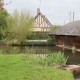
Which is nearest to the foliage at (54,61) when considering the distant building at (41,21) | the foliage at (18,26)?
the foliage at (18,26)

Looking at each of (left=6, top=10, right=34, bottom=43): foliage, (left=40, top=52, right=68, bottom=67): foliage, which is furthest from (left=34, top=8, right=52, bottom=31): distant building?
(left=40, top=52, right=68, bottom=67): foliage

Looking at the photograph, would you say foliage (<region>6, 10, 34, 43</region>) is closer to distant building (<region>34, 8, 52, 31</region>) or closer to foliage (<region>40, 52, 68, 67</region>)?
distant building (<region>34, 8, 52, 31</region>)

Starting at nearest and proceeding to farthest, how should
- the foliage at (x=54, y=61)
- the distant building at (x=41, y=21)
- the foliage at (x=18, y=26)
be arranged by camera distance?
the foliage at (x=54, y=61) → the foliage at (x=18, y=26) → the distant building at (x=41, y=21)

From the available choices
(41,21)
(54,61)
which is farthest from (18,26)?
(54,61)

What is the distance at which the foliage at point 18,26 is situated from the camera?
25656mm

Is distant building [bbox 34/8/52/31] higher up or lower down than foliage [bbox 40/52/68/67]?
higher up

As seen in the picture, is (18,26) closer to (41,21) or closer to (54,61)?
(41,21)

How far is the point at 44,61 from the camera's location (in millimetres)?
8602

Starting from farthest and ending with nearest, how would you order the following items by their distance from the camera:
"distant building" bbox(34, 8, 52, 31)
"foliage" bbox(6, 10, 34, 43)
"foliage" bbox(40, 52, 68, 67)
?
"distant building" bbox(34, 8, 52, 31) → "foliage" bbox(6, 10, 34, 43) → "foliage" bbox(40, 52, 68, 67)

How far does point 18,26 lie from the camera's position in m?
26.0

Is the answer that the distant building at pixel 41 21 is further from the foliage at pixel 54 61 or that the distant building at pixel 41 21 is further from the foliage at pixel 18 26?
the foliage at pixel 54 61

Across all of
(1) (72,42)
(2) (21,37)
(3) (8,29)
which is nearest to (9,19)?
(3) (8,29)

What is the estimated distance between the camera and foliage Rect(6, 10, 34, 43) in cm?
2566

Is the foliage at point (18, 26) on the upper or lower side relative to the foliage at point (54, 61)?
upper
